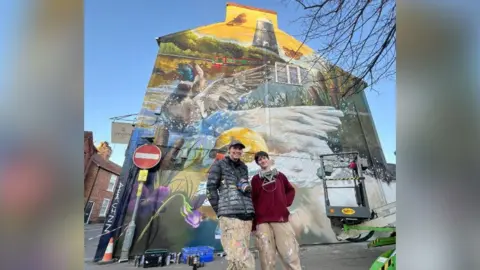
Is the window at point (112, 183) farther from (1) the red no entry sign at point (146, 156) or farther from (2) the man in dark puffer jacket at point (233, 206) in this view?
(2) the man in dark puffer jacket at point (233, 206)

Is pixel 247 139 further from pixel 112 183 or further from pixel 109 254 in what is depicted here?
pixel 109 254

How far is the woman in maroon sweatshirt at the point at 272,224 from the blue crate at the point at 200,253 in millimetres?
2364

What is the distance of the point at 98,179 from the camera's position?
569 centimetres

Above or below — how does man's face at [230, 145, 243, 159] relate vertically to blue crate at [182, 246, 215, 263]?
above

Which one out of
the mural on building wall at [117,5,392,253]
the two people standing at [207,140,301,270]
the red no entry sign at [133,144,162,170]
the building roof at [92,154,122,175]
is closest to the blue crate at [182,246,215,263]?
the mural on building wall at [117,5,392,253]

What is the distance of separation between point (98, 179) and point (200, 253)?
1.85m

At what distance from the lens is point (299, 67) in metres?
7.59

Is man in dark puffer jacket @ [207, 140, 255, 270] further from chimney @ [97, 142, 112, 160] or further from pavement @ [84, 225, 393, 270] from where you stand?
chimney @ [97, 142, 112, 160]

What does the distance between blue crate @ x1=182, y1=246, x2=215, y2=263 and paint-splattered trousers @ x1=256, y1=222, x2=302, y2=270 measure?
2.39m

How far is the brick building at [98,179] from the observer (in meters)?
5.52

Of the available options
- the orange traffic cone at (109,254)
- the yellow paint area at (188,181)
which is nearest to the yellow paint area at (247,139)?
the yellow paint area at (188,181)

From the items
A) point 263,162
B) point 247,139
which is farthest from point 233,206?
point 247,139

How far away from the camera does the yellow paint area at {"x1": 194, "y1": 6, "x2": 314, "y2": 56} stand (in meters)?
6.86
